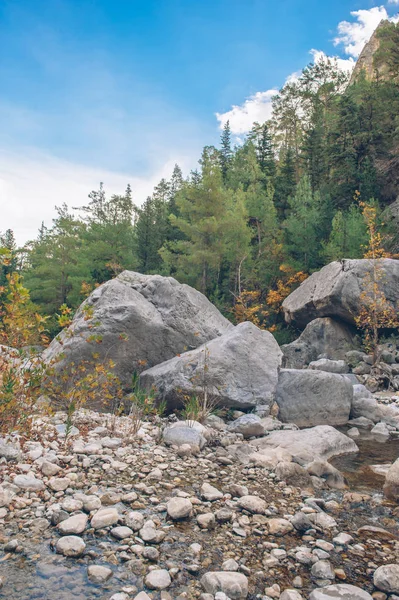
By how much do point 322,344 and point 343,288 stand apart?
2.61 meters

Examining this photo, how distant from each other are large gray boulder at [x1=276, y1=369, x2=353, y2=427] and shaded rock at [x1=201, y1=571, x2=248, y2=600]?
5.52m

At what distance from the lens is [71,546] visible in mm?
2641

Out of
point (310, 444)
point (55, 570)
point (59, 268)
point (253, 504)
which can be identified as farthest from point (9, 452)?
point (59, 268)

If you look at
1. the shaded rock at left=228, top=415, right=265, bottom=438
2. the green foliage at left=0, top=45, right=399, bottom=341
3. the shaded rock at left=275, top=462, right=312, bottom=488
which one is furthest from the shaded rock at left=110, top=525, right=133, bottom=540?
the green foliage at left=0, top=45, right=399, bottom=341

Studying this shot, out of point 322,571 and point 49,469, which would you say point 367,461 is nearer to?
point 322,571

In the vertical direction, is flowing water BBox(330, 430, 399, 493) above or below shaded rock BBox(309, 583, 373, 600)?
below

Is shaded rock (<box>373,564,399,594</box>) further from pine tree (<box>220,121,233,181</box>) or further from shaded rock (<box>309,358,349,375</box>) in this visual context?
pine tree (<box>220,121,233,181</box>)

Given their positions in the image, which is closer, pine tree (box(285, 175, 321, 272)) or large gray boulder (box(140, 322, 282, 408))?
large gray boulder (box(140, 322, 282, 408))

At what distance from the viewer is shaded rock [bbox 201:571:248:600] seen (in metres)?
2.36

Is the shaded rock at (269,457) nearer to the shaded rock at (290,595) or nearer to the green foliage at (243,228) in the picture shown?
the shaded rock at (290,595)

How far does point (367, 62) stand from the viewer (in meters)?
63.8

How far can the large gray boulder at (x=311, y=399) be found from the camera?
7875 millimetres

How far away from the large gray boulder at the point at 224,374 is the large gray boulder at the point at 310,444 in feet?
4.97

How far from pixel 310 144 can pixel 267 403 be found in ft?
81.4
